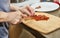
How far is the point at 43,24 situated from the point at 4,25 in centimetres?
23

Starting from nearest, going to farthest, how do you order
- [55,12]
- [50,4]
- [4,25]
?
[4,25]
[55,12]
[50,4]

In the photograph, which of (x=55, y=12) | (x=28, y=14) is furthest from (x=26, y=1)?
(x=28, y=14)

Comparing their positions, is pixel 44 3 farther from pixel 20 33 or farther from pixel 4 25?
pixel 4 25

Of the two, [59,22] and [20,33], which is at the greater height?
[59,22]

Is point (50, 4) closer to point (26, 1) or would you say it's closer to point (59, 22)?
point (26, 1)

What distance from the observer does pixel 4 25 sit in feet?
1.70

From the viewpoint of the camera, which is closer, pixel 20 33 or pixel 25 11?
pixel 25 11

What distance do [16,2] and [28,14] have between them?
320 millimetres

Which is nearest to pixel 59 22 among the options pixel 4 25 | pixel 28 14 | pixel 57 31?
pixel 57 31

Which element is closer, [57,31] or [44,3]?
[57,31]

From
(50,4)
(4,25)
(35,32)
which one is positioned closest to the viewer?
(4,25)

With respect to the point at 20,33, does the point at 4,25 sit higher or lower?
higher

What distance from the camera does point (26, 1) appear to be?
101 cm

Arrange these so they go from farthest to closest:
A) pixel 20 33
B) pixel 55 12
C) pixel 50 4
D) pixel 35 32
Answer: pixel 50 4 < pixel 55 12 < pixel 20 33 < pixel 35 32
